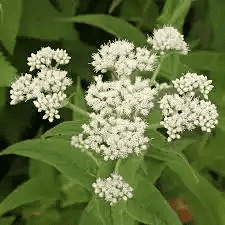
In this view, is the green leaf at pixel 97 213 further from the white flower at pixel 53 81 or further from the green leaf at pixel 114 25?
the green leaf at pixel 114 25

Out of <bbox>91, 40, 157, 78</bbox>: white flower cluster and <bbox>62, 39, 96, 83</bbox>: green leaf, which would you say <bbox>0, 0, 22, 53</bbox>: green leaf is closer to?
<bbox>62, 39, 96, 83</bbox>: green leaf

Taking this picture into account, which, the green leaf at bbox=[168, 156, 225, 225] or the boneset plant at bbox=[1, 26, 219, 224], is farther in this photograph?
the green leaf at bbox=[168, 156, 225, 225]

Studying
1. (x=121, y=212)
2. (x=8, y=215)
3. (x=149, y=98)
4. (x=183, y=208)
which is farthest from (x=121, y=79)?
(x=8, y=215)

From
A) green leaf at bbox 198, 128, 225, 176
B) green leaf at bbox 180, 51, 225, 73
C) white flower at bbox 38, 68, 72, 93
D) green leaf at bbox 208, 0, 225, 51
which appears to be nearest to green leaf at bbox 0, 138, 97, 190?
white flower at bbox 38, 68, 72, 93

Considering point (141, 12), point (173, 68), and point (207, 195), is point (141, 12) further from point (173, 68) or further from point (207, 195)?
point (207, 195)

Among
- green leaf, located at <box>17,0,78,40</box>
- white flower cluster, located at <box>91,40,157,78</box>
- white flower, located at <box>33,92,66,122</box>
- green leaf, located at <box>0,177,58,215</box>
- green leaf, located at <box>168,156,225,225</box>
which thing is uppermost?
white flower cluster, located at <box>91,40,157,78</box>
